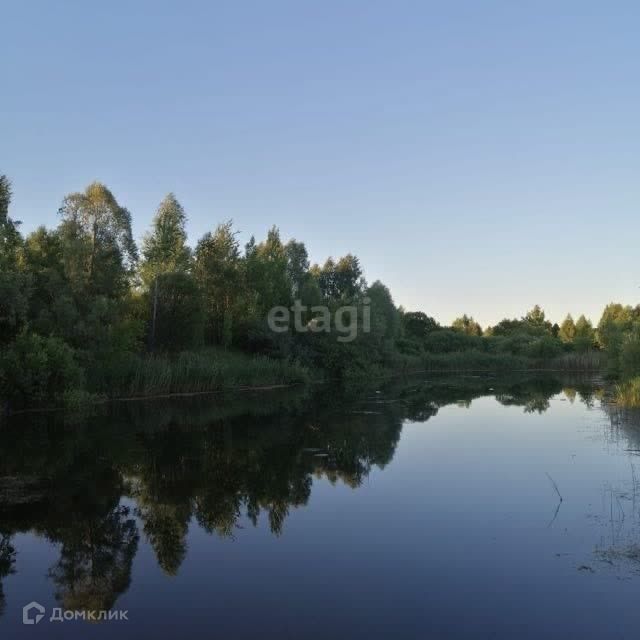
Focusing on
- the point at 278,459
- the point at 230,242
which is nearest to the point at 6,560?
the point at 278,459

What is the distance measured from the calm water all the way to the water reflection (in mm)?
49

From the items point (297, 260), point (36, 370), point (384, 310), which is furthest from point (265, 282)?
point (36, 370)

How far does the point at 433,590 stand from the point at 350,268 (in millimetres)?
72216

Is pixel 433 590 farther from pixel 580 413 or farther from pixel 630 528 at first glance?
pixel 580 413

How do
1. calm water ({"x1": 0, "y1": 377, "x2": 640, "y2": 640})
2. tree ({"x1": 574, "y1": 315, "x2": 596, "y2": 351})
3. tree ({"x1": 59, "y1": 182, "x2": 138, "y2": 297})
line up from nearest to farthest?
calm water ({"x1": 0, "y1": 377, "x2": 640, "y2": 640}) → tree ({"x1": 59, "y1": 182, "x2": 138, "y2": 297}) → tree ({"x1": 574, "y1": 315, "x2": 596, "y2": 351})

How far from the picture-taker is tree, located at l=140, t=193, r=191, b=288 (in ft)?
125

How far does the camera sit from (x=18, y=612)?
5.93 m

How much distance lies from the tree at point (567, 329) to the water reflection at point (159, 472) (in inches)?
2482

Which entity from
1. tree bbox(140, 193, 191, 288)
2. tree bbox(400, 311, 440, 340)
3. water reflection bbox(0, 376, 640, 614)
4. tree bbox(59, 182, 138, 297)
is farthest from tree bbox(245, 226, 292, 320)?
tree bbox(400, 311, 440, 340)

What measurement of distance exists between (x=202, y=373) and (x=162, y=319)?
5.50 meters

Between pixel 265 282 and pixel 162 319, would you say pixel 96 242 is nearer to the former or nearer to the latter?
pixel 162 319

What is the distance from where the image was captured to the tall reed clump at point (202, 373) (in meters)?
26.8

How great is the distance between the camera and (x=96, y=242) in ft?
92.9

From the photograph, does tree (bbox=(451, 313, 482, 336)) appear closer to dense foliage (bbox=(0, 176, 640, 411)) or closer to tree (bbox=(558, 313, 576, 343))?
tree (bbox=(558, 313, 576, 343))
